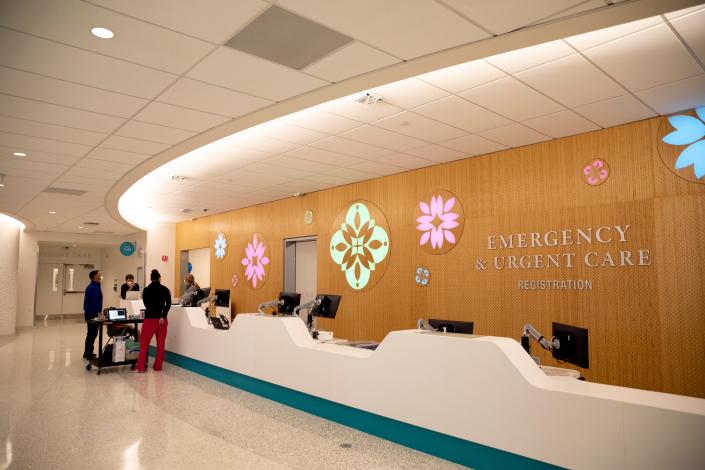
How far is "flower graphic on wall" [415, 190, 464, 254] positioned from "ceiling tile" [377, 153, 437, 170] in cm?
50

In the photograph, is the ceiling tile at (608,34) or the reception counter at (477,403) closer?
the reception counter at (477,403)

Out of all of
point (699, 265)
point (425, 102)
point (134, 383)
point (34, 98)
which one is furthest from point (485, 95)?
point (134, 383)

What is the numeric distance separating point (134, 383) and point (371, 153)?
470 cm

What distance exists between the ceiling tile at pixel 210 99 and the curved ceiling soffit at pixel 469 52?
0.50 feet

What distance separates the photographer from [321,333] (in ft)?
20.6

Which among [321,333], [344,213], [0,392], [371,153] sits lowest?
[0,392]

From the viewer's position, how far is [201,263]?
14.9 m

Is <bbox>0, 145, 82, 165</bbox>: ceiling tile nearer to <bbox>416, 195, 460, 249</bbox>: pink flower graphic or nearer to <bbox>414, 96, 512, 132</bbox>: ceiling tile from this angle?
<bbox>414, 96, 512, 132</bbox>: ceiling tile

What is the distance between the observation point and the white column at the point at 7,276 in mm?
13148

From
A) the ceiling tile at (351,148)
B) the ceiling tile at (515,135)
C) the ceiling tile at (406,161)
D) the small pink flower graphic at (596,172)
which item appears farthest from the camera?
the ceiling tile at (406,161)

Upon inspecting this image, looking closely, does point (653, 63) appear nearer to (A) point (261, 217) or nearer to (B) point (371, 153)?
(B) point (371, 153)

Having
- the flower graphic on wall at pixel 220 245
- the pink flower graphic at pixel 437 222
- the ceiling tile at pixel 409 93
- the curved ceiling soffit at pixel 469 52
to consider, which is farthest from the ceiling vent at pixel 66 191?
the ceiling tile at pixel 409 93

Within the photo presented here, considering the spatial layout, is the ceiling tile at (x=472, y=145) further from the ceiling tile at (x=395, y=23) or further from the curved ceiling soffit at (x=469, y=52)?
the ceiling tile at (x=395, y=23)

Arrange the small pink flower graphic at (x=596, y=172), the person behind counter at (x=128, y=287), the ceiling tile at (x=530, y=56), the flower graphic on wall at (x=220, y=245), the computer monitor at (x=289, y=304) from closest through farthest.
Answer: the ceiling tile at (x=530, y=56) → the small pink flower graphic at (x=596, y=172) → the computer monitor at (x=289, y=304) → the person behind counter at (x=128, y=287) → the flower graphic on wall at (x=220, y=245)
